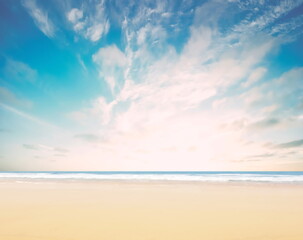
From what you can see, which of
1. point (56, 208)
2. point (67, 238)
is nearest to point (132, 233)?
point (67, 238)

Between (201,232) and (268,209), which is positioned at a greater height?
(268,209)

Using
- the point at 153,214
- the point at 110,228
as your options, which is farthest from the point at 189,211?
the point at 110,228

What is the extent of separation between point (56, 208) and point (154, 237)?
372 cm

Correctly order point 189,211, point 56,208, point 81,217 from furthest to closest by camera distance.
A: point 56,208 < point 189,211 < point 81,217

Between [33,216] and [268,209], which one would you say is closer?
[33,216]

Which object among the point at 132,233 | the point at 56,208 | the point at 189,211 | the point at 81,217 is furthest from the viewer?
the point at 56,208

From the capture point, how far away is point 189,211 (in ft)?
17.3

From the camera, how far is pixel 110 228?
12.5 feet

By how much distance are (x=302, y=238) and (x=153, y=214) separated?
304 cm

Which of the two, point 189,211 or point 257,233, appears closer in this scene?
point 257,233

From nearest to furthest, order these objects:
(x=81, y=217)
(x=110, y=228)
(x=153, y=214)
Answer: (x=110, y=228)
(x=81, y=217)
(x=153, y=214)

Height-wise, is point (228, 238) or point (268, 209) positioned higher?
point (268, 209)

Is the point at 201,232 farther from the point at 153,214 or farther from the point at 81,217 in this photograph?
the point at 81,217

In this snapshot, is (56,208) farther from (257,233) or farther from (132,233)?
(257,233)
